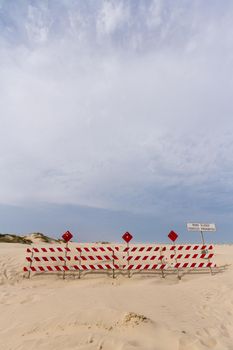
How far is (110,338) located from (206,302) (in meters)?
4.89

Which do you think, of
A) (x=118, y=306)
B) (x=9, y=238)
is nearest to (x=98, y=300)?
(x=118, y=306)

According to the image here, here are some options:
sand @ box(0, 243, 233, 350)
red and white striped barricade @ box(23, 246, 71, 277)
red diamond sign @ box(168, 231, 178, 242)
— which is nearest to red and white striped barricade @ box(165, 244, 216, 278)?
red diamond sign @ box(168, 231, 178, 242)

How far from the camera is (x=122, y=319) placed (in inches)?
265

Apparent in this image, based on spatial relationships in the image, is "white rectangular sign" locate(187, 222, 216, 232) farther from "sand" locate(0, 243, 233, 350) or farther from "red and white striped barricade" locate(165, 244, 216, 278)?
"sand" locate(0, 243, 233, 350)

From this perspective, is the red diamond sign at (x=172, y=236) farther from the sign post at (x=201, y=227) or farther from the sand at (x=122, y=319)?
the sand at (x=122, y=319)

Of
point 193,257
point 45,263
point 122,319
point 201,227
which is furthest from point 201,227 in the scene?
point 122,319

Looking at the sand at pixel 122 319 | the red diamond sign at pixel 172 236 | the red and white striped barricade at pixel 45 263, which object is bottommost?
the sand at pixel 122 319

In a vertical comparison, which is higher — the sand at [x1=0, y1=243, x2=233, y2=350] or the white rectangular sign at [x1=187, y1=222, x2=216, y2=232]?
the white rectangular sign at [x1=187, y1=222, x2=216, y2=232]

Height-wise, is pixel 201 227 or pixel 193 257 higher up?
pixel 201 227

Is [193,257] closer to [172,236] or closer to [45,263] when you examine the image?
[172,236]

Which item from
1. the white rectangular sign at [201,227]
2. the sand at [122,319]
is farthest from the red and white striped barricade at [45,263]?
the white rectangular sign at [201,227]

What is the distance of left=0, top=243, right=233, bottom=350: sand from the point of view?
586cm

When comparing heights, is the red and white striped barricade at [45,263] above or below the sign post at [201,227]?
below

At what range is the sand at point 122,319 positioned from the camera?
586 centimetres
